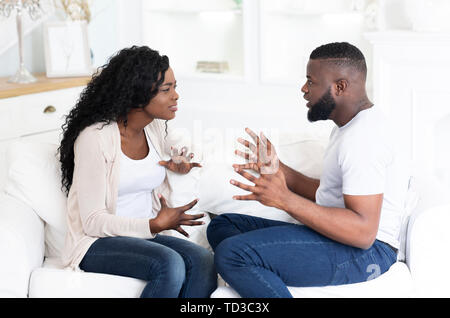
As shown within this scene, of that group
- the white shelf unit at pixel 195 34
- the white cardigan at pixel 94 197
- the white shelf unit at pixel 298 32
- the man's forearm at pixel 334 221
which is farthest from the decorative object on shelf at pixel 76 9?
the man's forearm at pixel 334 221

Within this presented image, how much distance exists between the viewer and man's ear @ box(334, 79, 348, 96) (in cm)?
194

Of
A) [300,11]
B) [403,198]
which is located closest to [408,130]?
[300,11]

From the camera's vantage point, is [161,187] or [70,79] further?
[70,79]

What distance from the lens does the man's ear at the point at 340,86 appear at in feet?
6.37

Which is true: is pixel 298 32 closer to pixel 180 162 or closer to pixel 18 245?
pixel 180 162

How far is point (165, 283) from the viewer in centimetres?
189

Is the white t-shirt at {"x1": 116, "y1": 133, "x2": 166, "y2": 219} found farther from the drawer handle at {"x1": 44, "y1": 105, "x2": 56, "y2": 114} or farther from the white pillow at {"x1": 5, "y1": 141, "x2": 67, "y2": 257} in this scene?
the drawer handle at {"x1": 44, "y1": 105, "x2": 56, "y2": 114}

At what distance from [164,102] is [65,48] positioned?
2142 millimetres

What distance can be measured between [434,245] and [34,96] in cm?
246

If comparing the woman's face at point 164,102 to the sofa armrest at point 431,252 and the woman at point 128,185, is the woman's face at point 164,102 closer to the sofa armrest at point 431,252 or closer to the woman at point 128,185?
the woman at point 128,185

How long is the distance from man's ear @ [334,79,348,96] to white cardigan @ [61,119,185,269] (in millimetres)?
677

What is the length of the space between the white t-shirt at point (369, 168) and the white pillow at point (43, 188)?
84cm

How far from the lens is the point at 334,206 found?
6.42ft
